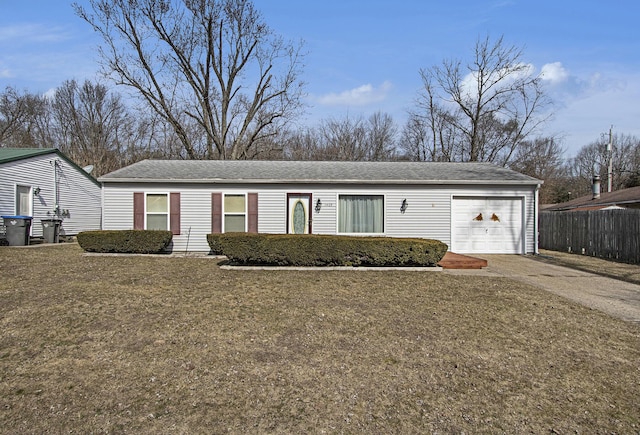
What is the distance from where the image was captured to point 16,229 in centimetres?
1368

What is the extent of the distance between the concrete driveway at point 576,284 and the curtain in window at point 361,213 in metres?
3.56

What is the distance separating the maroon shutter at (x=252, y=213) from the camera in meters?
12.2

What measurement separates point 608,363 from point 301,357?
Answer: 3085mm

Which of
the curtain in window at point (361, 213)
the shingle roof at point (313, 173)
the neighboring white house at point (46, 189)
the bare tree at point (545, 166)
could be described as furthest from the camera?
the bare tree at point (545, 166)

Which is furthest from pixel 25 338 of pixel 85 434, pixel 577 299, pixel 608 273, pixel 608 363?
pixel 608 273

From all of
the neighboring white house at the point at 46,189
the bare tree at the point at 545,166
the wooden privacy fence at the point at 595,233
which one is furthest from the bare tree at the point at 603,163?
the neighboring white house at the point at 46,189

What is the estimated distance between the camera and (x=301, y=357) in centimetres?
399

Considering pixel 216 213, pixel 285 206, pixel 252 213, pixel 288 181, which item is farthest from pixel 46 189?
pixel 288 181

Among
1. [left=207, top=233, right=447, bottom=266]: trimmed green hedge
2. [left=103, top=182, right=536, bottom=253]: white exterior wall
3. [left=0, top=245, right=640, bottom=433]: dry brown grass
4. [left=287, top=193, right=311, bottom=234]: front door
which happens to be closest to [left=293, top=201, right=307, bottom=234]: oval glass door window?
[left=287, top=193, right=311, bottom=234]: front door

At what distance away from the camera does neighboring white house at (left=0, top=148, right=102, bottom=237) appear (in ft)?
49.4

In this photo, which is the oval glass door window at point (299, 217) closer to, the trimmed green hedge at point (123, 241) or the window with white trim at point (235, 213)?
the window with white trim at point (235, 213)

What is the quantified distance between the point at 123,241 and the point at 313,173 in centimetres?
606

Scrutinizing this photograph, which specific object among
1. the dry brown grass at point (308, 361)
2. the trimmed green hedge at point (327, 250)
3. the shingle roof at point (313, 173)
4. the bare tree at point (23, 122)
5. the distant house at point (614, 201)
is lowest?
the dry brown grass at point (308, 361)

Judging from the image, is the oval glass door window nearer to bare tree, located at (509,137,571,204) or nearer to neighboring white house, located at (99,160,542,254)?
neighboring white house, located at (99,160,542,254)
